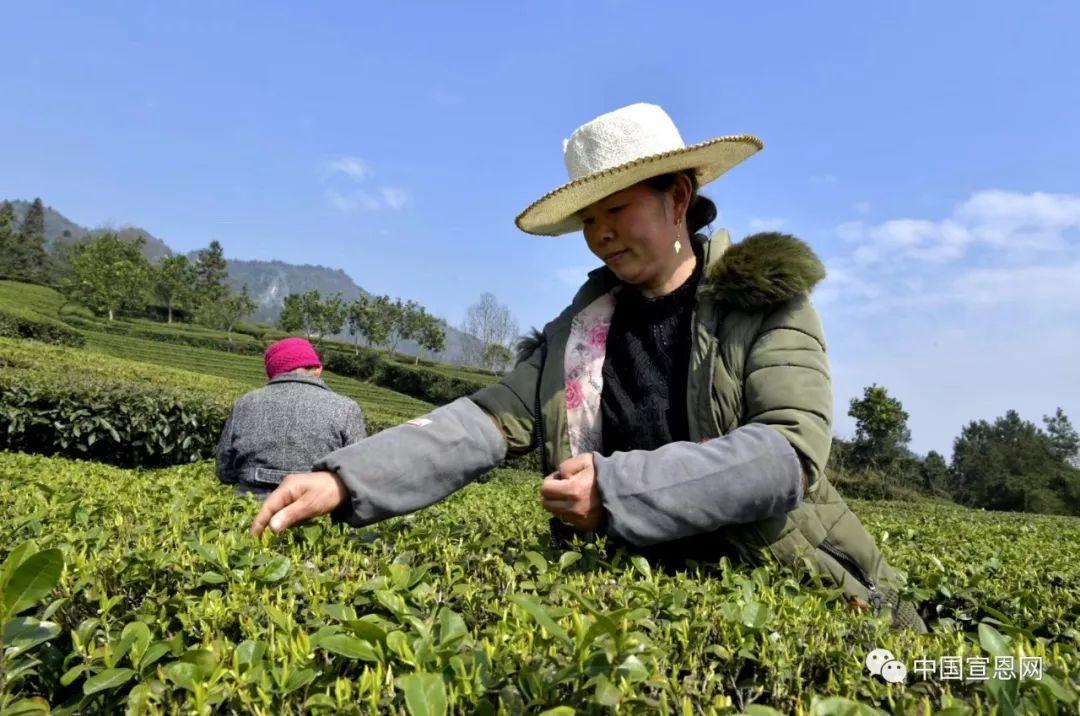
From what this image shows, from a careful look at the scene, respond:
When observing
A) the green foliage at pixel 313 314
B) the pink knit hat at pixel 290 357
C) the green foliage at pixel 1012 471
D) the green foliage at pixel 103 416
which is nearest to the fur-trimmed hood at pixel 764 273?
the pink knit hat at pixel 290 357

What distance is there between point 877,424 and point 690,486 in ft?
128

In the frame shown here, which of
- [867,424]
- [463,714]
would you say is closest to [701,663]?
[463,714]

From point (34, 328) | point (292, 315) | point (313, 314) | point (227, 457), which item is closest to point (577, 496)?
point (227, 457)

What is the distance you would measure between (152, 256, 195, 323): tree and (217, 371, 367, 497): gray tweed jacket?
65.5 m

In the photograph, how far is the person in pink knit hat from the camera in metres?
4.96

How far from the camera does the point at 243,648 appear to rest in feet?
3.45

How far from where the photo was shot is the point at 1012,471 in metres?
42.8

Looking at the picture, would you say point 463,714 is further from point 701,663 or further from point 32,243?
point 32,243

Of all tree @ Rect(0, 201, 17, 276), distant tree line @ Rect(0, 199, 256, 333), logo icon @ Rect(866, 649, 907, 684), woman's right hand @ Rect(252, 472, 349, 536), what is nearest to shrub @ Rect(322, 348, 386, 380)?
distant tree line @ Rect(0, 199, 256, 333)

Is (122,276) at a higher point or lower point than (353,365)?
higher

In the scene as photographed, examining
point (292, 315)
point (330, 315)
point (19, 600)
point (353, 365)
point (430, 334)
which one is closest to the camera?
point (19, 600)

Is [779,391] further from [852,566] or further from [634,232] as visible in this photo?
[634,232]

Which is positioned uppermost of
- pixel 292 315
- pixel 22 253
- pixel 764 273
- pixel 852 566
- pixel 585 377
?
pixel 22 253

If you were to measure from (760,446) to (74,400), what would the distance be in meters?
11.7
